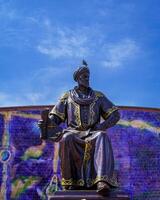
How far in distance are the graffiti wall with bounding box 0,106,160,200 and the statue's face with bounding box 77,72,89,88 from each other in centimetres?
1430

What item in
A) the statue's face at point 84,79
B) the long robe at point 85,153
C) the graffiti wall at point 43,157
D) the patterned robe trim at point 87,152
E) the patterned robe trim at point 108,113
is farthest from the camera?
the graffiti wall at point 43,157

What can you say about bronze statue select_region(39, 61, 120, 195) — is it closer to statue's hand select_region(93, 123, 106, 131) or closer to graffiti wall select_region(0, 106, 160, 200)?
statue's hand select_region(93, 123, 106, 131)

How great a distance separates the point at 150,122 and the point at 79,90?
52.3 ft

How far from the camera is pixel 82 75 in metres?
7.27

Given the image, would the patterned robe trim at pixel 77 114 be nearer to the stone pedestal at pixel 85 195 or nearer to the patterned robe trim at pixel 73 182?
the patterned robe trim at pixel 73 182

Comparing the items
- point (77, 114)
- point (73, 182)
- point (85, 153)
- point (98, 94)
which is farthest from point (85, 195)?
point (98, 94)

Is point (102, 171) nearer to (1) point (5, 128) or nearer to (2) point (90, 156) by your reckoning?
(2) point (90, 156)

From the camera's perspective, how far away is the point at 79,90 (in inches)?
287

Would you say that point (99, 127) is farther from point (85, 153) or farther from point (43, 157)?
point (43, 157)

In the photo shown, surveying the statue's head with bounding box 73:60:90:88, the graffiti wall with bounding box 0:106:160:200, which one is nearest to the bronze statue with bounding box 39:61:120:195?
the statue's head with bounding box 73:60:90:88

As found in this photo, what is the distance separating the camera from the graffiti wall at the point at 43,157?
70.3 feet

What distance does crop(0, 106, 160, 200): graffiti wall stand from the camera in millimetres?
21422

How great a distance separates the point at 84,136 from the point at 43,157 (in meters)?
15.4

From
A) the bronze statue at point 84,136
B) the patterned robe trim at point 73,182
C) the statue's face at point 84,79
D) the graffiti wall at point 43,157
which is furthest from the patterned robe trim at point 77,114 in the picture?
the graffiti wall at point 43,157
